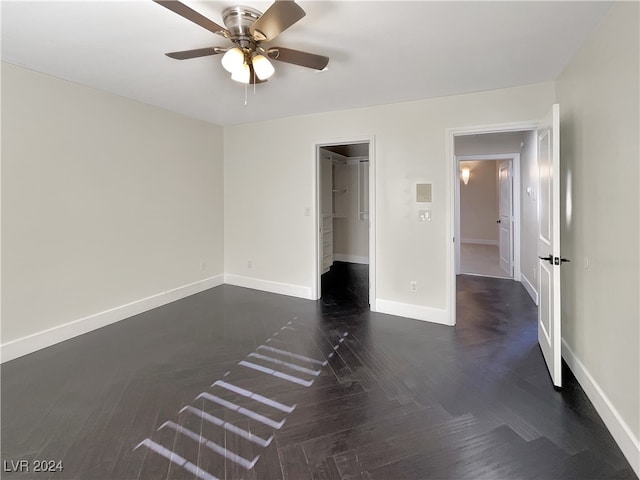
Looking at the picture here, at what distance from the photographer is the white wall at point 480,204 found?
939cm

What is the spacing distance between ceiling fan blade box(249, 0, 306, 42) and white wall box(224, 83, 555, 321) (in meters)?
2.19

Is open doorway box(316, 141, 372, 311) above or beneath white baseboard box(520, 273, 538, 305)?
above

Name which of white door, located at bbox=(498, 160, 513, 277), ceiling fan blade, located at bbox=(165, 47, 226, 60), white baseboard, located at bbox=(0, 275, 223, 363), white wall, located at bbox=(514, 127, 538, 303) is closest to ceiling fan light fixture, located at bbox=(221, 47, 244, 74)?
ceiling fan blade, located at bbox=(165, 47, 226, 60)

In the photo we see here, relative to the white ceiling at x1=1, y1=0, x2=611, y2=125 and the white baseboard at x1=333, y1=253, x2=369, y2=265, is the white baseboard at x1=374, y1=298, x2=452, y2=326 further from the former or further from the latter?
the white baseboard at x1=333, y1=253, x2=369, y2=265

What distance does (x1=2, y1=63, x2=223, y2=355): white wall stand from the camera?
9.18ft

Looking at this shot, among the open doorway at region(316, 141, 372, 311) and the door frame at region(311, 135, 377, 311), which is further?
the open doorway at region(316, 141, 372, 311)

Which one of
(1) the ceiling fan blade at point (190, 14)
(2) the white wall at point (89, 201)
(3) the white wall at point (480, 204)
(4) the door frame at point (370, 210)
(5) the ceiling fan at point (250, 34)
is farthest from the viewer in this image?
(3) the white wall at point (480, 204)

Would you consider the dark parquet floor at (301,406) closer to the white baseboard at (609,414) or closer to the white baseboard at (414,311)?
the white baseboard at (609,414)

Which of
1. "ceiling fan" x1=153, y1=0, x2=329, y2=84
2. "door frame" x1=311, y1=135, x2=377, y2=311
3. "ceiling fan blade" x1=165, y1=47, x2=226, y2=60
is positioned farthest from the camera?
"door frame" x1=311, y1=135, x2=377, y2=311

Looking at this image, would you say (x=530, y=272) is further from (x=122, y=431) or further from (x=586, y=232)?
(x=122, y=431)

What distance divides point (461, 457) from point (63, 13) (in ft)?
11.2

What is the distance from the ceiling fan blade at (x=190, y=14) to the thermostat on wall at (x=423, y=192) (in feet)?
8.12

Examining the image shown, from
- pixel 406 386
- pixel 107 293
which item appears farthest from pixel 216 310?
pixel 406 386

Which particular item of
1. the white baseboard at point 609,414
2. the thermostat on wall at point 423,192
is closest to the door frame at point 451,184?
the thermostat on wall at point 423,192
